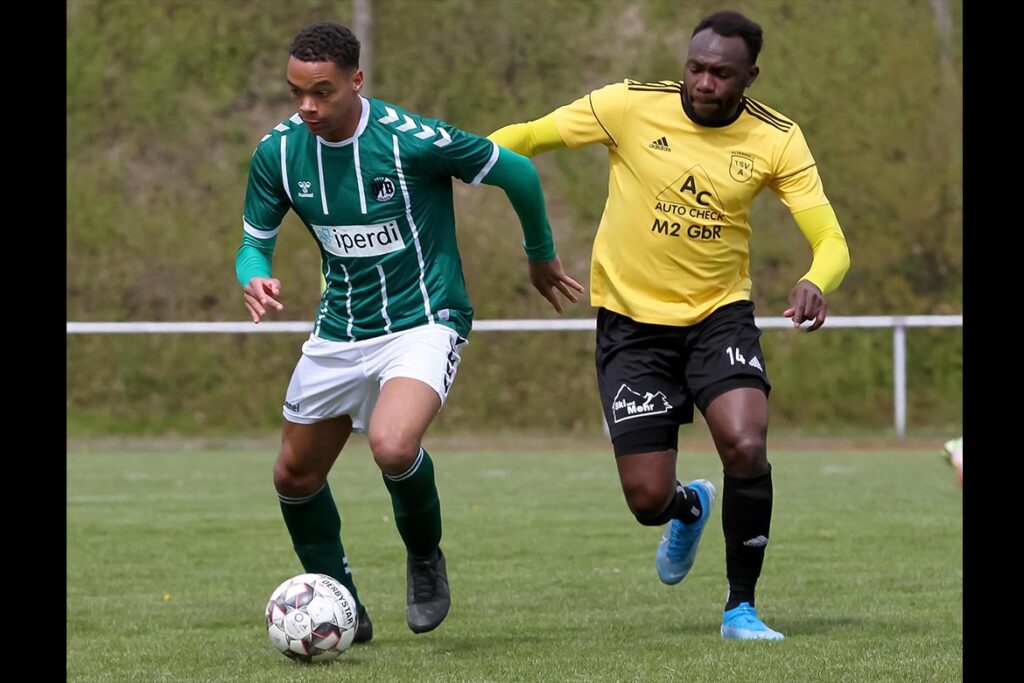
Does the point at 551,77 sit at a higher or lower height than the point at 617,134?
higher

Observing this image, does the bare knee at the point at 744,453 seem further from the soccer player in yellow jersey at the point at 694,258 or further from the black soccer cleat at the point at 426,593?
the black soccer cleat at the point at 426,593

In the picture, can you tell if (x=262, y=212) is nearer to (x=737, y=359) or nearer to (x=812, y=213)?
(x=737, y=359)

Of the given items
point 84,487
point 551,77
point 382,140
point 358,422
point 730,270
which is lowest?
point 84,487

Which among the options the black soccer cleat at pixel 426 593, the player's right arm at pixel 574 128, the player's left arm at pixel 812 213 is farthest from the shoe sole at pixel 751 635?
the player's right arm at pixel 574 128

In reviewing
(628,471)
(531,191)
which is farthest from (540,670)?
(531,191)

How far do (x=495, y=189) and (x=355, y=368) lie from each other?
1803 centimetres

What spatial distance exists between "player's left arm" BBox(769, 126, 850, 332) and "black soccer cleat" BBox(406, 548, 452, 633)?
1.60 metres

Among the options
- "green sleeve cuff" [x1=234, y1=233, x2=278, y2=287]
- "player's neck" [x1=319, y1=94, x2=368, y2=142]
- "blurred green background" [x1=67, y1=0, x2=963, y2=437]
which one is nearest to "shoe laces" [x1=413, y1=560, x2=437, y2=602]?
"green sleeve cuff" [x1=234, y1=233, x2=278, y2=287]

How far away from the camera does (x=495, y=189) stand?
23.8 metres

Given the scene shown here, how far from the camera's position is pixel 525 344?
22906 millimetres

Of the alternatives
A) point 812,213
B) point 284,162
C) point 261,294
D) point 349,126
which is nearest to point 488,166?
point 349,126

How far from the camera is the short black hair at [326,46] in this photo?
5629mm

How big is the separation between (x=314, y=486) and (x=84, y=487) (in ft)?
25.1
